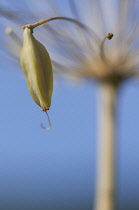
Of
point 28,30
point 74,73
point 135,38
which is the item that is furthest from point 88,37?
point 28,30

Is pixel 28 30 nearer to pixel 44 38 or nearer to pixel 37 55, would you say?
pixel 37 55

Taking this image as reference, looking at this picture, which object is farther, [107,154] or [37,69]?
[107,154]

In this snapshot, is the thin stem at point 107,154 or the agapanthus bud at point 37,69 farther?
the thin stem at point 107,154

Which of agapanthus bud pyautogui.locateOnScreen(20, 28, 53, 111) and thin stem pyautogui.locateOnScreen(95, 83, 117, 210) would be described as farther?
thin stem pyautogui.locateOnScreen(95, 83, 117, 210)
